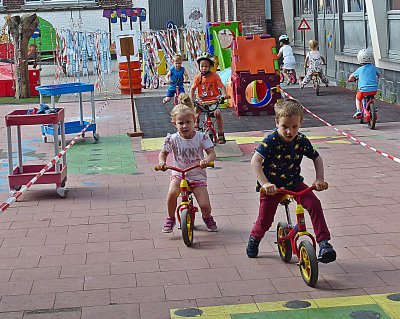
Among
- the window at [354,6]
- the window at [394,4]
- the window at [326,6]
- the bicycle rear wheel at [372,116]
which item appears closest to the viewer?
the bicycle rear wheel at [372,116]

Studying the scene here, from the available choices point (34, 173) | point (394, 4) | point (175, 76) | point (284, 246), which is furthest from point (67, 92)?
point (284, 246)

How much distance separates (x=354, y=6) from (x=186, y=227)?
17468 millimetres

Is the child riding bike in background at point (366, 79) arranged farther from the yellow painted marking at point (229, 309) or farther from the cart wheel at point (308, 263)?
the yellow painted marking at point (229, 309)

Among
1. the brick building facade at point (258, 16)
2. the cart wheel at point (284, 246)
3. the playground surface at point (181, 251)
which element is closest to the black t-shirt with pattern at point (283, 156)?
the cart wheel at point (284, 246)

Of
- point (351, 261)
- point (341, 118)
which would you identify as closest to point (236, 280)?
point (351, 261)

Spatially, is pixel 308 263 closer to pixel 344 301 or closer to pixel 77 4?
pixel 344 301

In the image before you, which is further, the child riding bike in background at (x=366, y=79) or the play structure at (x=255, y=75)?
the play structure at (x=255, y=75)

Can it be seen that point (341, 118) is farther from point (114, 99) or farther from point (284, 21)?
point (284, 21)

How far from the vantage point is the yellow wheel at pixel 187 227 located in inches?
306

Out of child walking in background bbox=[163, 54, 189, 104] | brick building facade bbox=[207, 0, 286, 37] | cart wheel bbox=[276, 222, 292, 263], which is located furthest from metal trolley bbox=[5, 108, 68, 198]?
brick building facade bbox=[207, 0, 286, 37]

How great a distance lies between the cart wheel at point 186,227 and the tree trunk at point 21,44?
18129 mm

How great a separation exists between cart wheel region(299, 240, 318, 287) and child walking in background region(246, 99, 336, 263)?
0.14 m

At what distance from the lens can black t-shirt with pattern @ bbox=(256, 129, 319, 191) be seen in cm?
675

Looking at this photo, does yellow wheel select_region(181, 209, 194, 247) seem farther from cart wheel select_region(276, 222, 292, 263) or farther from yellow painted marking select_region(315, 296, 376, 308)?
yellow painted marking select_region(315, 296, 376, 308)
